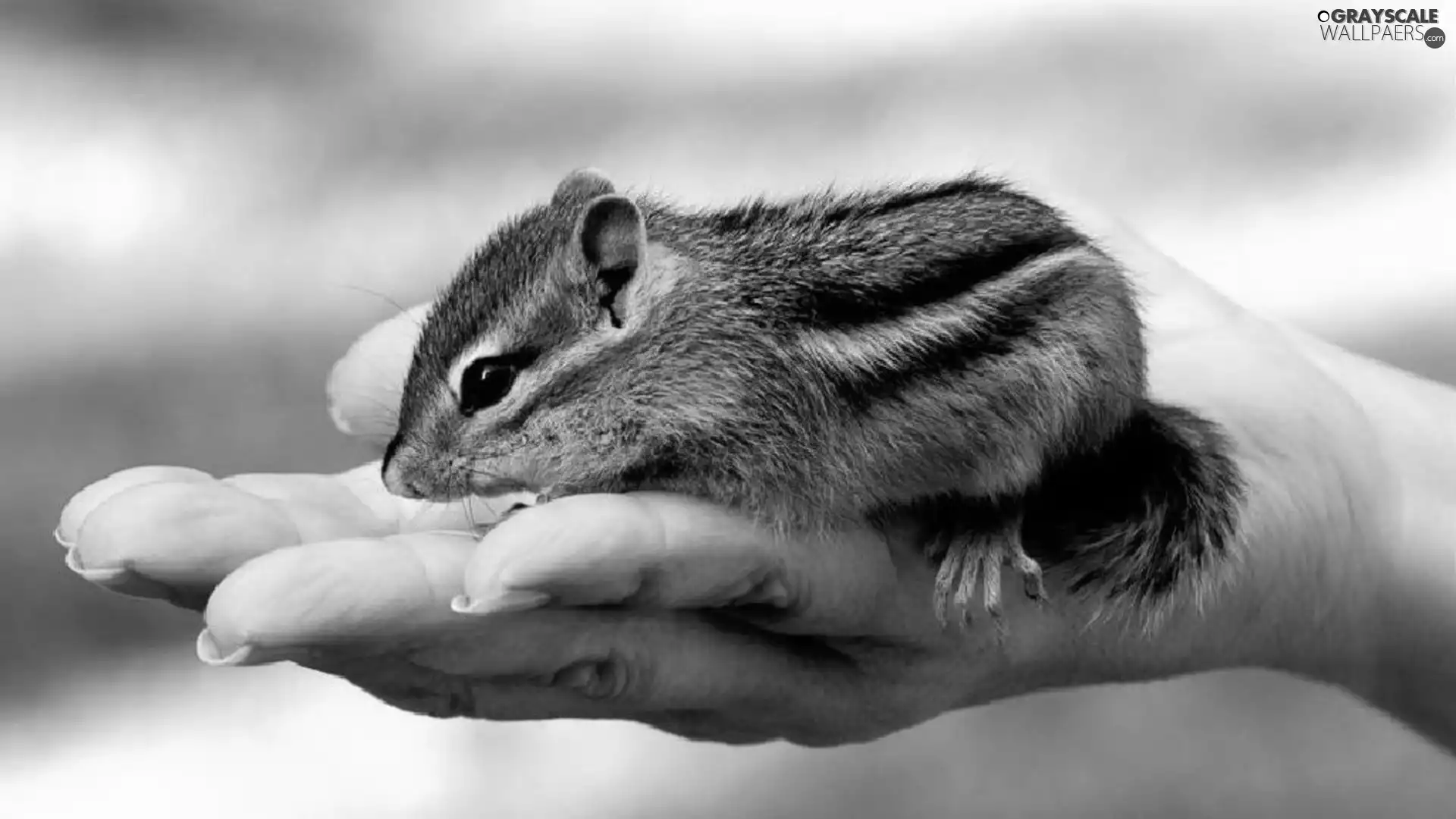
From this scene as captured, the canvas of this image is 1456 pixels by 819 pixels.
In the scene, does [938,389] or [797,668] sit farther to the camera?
[797,668]

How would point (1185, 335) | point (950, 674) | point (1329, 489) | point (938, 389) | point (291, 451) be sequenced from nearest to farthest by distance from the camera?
point (938, 389) → point (950, 674) → point (1329, 489) → point (1185, 335) → point (291, 451)

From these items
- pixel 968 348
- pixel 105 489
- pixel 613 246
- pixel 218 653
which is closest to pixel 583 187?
pixel 613 246

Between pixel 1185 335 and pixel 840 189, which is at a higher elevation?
pixel 840 189

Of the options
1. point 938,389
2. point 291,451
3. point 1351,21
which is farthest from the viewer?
point 1351,21

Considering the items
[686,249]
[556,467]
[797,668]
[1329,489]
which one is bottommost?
[1329,489]

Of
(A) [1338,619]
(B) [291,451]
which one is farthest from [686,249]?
(B) [291,451]

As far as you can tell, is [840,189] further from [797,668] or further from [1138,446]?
[797,668]

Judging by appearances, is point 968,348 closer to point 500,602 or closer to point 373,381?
point 500,602
